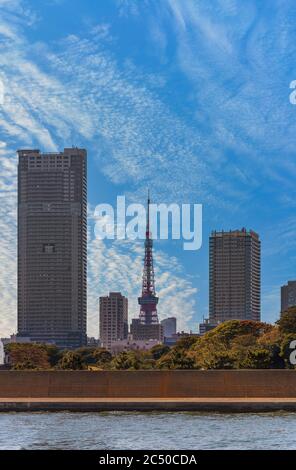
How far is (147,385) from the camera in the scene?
39.8 meters

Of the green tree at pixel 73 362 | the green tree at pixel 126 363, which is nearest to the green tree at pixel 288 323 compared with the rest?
the green tree at pixel 126 363

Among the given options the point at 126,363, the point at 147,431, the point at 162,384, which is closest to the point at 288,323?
the point at 126,363

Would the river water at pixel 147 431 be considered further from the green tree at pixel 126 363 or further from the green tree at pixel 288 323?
the green tree at pixel 288 323

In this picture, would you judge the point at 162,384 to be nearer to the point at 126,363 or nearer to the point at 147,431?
the point at 147,431

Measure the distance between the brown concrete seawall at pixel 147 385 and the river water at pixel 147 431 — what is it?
523 centimetres

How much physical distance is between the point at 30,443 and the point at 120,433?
298 centimetres

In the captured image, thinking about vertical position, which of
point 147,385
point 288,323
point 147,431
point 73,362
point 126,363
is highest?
point 288,323

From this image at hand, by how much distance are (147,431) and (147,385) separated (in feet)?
40.3

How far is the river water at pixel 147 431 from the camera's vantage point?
2456cm

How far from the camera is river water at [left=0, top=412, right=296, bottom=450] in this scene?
Answer: 2456 cm

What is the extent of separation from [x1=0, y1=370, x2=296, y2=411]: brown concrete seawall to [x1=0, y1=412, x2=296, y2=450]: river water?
17.2 feet
